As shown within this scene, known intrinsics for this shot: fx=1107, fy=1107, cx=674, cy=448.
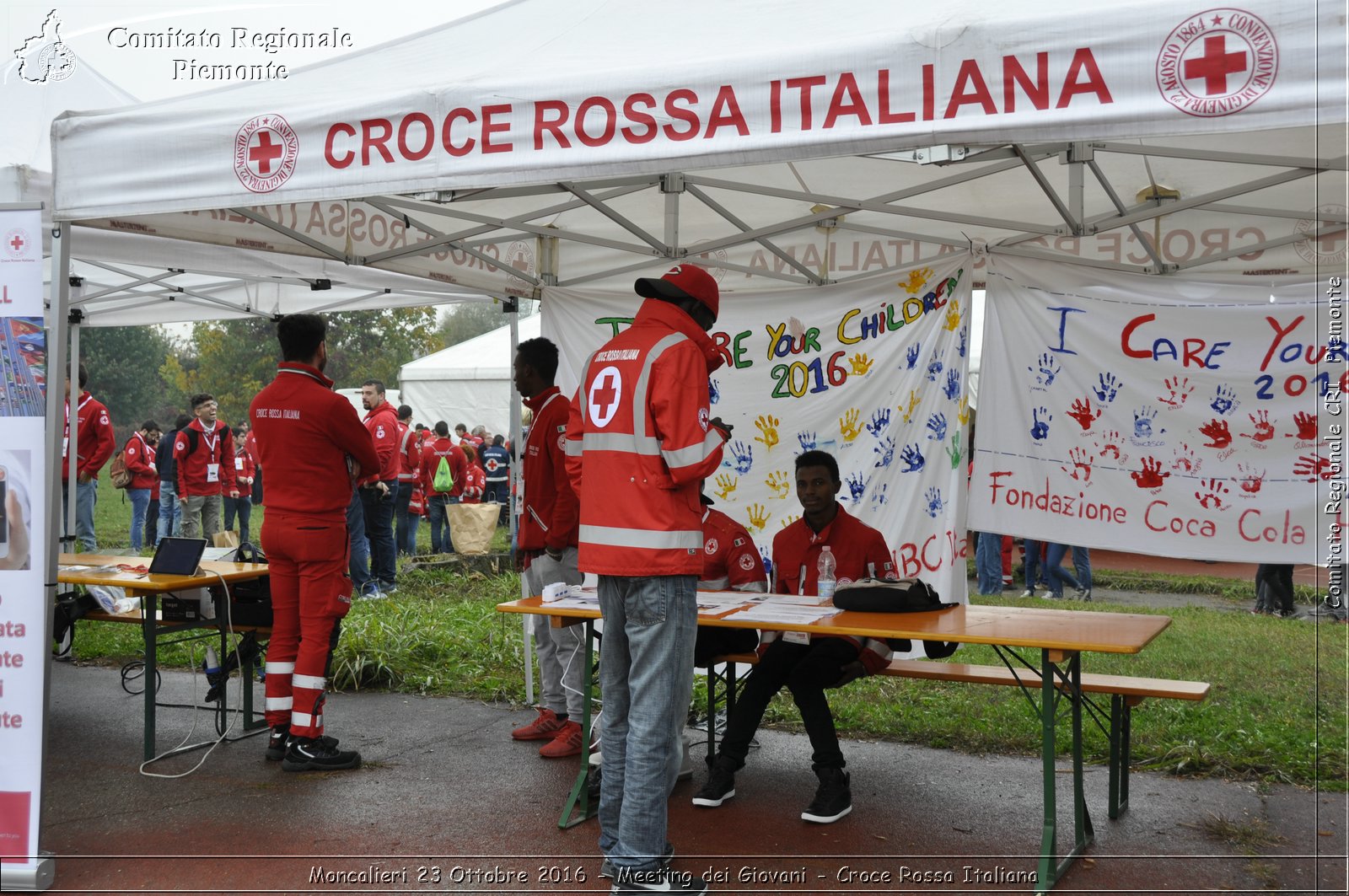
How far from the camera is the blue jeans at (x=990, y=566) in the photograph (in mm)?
11812

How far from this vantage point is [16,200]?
4309 millimetres

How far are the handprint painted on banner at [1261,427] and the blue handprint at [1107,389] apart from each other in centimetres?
65

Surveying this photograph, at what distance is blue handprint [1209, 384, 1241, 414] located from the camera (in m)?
5.55

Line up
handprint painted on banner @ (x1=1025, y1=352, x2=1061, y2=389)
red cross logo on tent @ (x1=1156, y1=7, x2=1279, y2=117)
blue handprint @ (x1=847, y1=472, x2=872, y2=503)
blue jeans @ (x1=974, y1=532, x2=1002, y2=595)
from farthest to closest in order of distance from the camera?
1. blue jeans @ (x1=974, y1=532, x2=1002, y2=595)
2. blue handprint @ (x1=847, y1=472, x2=872, y2=503)
3. handprint painted on banner @ (x1=1025, y1=352, x2=1061, y2=389)
4. red cross logo on tent @ (x1=1156, y1=7, x2=1279, y2=117)

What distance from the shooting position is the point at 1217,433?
5586 mm

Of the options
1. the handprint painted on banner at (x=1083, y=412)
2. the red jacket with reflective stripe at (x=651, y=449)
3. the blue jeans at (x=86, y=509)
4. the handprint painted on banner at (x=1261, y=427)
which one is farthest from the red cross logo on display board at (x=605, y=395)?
the blue jeans at (x=86, y=509)

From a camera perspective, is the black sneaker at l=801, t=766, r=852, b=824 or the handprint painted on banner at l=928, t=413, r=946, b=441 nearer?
the black sneaker at l=801, t=766, r=852, b=824

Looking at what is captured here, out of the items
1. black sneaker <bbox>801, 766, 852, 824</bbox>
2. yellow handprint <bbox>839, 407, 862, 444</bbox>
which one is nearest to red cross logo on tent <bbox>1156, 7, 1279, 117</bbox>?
black sneaker <bbox>801, 766, 852, 824</bbox>

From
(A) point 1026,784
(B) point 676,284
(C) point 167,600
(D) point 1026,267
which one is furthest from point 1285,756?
(C) point 167,600

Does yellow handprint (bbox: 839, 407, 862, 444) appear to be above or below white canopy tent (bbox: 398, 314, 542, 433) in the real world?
below

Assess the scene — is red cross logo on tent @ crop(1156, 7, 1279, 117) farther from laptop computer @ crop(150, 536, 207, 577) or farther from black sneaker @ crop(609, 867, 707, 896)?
laptop computer @ crop(150, 536, 207, 577)

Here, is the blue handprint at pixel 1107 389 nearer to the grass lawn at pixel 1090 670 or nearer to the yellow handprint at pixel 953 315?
the yellow handprint at pixel 953 315

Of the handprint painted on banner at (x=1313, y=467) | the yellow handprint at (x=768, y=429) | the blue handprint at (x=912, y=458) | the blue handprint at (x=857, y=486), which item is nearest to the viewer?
the handprint painted on banner at (x=1313, y=467)

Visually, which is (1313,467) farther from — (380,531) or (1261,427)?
(380,531)
